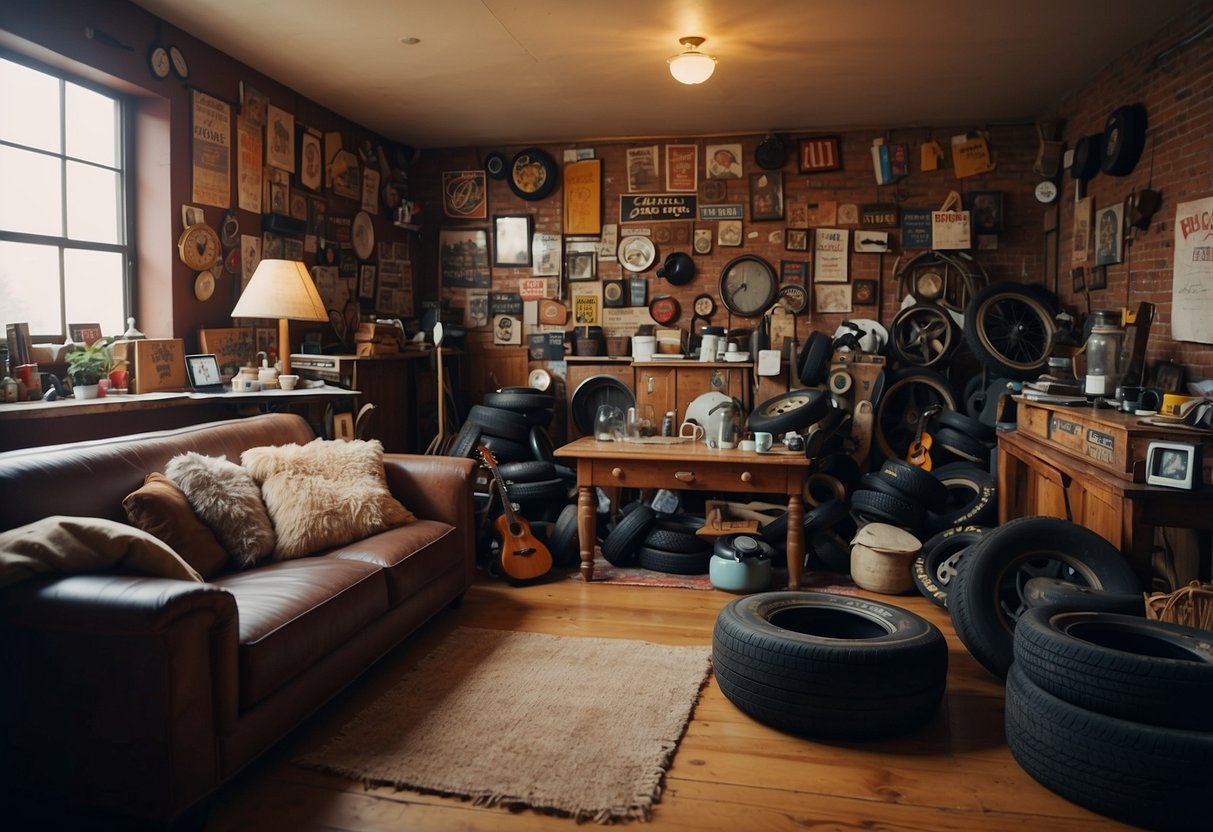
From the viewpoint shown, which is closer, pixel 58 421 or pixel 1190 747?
pixel 1190 747

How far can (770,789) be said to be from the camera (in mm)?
2490

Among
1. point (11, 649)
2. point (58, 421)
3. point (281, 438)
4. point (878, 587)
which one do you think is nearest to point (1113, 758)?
point (878, 587)

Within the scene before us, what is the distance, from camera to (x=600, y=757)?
2654mm

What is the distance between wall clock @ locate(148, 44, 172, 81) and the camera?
14.3 feet

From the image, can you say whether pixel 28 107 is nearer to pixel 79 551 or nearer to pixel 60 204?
pixel 60 204

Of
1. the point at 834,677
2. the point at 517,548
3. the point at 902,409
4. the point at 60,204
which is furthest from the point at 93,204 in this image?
the point at 902,409

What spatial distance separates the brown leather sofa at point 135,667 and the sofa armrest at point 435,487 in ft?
3.57

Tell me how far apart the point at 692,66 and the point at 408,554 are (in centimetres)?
309

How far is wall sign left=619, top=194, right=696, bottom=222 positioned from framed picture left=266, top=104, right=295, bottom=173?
8.73 ft

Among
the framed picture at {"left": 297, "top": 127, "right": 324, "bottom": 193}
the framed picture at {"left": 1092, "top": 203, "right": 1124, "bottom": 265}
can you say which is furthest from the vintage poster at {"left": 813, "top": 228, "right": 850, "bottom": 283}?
the framed picture at {"left": 297, "top": 127, "right": 324, "bottom": 193}

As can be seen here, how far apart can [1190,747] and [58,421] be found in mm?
4440

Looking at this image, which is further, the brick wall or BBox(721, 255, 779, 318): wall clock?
BBox(721, 255, 779, 318): wall clock

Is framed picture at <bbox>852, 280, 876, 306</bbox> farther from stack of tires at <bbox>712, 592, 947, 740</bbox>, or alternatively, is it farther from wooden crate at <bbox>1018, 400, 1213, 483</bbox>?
stack of tires at <bbox>712, 592, 947, 740</bbox>

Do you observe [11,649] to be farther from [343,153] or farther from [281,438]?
[343,153]
